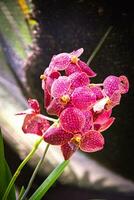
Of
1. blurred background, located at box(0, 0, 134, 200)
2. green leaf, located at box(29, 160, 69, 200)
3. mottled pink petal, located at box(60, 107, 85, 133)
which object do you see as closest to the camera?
mottled pink petal, located at box(60, 107, 85, 133)

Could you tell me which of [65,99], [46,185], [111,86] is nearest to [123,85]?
[111,86]

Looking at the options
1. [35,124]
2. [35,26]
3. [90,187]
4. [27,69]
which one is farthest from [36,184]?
[35,124]

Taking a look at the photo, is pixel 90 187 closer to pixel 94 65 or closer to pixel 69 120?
pixel 94 65

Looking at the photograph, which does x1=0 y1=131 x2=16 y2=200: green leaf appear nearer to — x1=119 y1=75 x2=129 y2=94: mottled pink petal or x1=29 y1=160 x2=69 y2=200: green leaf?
x1=29 y1=160 x2=69 y2=200: green leaf

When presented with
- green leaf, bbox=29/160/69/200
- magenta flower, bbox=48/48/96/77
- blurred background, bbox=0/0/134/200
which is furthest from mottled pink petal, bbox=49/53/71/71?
blurred background, bbox=0/0/134/200

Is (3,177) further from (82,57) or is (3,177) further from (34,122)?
(82,57)

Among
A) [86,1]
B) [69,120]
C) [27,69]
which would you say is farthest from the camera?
[27,69]
